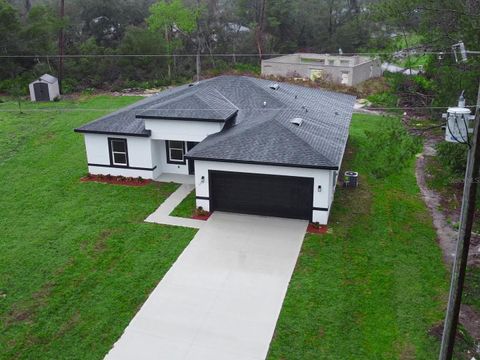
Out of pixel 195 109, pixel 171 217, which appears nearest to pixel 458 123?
pixel 171 217

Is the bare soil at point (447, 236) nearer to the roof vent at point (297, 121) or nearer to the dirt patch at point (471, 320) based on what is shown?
the dirt patch at point (471, 320)

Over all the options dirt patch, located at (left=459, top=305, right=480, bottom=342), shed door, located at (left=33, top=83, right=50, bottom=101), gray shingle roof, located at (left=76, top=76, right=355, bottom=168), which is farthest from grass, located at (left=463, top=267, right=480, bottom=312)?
shed door, located at (left=33, top=83, right=50, bottom=101)

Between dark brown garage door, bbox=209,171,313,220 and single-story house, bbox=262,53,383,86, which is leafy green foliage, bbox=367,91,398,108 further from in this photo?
dark brown garage door, bbox=209,171,313,220

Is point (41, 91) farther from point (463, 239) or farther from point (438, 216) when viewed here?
point (463, 239)

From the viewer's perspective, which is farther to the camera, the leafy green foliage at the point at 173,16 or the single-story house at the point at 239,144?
the leafy green foliage at the point at 173,16

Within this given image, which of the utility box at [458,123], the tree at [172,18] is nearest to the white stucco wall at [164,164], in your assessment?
the utility box at [458,123]
